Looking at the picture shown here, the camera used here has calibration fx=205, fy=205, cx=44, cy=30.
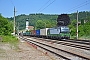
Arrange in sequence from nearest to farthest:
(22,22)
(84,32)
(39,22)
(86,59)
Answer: (86,59), (84,32), (39,22), (22,22)

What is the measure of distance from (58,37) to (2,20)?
1714cm

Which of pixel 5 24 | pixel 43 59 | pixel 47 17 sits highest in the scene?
pixel 47 17

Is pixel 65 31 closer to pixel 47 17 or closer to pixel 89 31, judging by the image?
pixel 89 31

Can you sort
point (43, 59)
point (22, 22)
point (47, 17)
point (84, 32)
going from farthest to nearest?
point (47, 17)
point (22, 22)
point (84, 32)
point (43, 59)

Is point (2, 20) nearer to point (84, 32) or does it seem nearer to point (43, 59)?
point (84, 32)

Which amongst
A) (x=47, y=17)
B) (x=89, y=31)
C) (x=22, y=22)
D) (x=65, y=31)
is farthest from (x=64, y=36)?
(x=47, y=17)

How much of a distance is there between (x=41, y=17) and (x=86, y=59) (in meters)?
163

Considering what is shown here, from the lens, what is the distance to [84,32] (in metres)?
51.2

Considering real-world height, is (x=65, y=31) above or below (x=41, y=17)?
below

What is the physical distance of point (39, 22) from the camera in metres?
137

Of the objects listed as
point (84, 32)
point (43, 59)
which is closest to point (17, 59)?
point (43, 59)

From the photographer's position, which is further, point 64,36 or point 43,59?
point 64,36

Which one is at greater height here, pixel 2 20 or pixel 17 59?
pixel 2 20

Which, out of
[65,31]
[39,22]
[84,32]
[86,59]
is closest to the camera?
[86,59]
